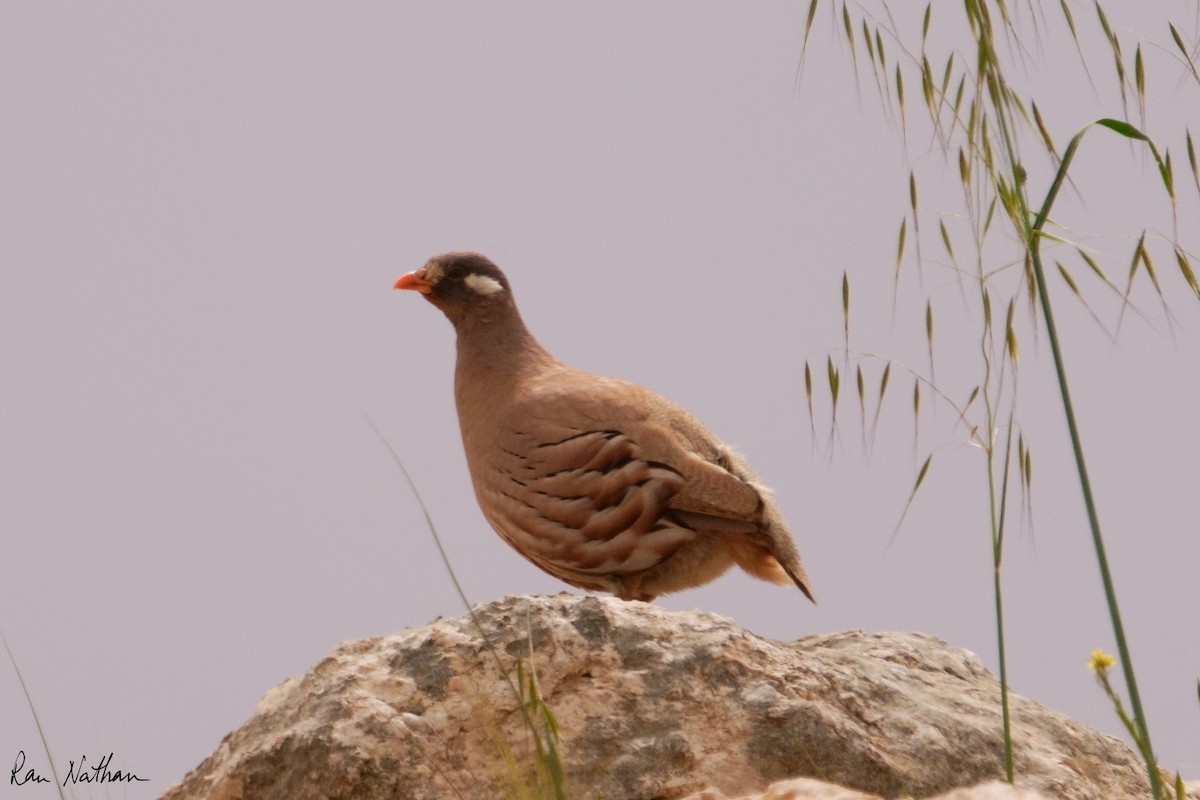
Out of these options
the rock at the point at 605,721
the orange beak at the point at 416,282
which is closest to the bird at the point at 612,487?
the orange beak at the point at 416,282

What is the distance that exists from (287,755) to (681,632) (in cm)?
119

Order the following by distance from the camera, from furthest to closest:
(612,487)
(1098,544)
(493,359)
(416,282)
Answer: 1. (416,282)
2. (493,359)
3. (612,487)
4. (1098,544)

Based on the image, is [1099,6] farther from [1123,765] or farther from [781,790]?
[1123,765]

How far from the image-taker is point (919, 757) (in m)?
3.86

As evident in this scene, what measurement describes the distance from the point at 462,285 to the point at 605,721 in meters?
3.28

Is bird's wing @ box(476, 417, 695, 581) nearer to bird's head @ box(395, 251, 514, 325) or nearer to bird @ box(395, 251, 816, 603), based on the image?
Answer: bird @ box(395, 251, 816, 603)

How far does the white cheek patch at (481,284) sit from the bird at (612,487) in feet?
1.34

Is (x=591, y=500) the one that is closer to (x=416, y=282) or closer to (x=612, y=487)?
(x=612, y=487)

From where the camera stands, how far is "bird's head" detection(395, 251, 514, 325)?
643 centimetres

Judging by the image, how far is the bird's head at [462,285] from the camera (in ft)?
21.1

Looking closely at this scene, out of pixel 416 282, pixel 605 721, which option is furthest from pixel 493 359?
pixel 605 721

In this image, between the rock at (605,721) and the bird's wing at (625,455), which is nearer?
the rock at (605,721)

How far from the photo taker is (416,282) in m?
6.41

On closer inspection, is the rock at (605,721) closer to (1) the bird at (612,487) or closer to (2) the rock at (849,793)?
(2) the rock at (849,793)
